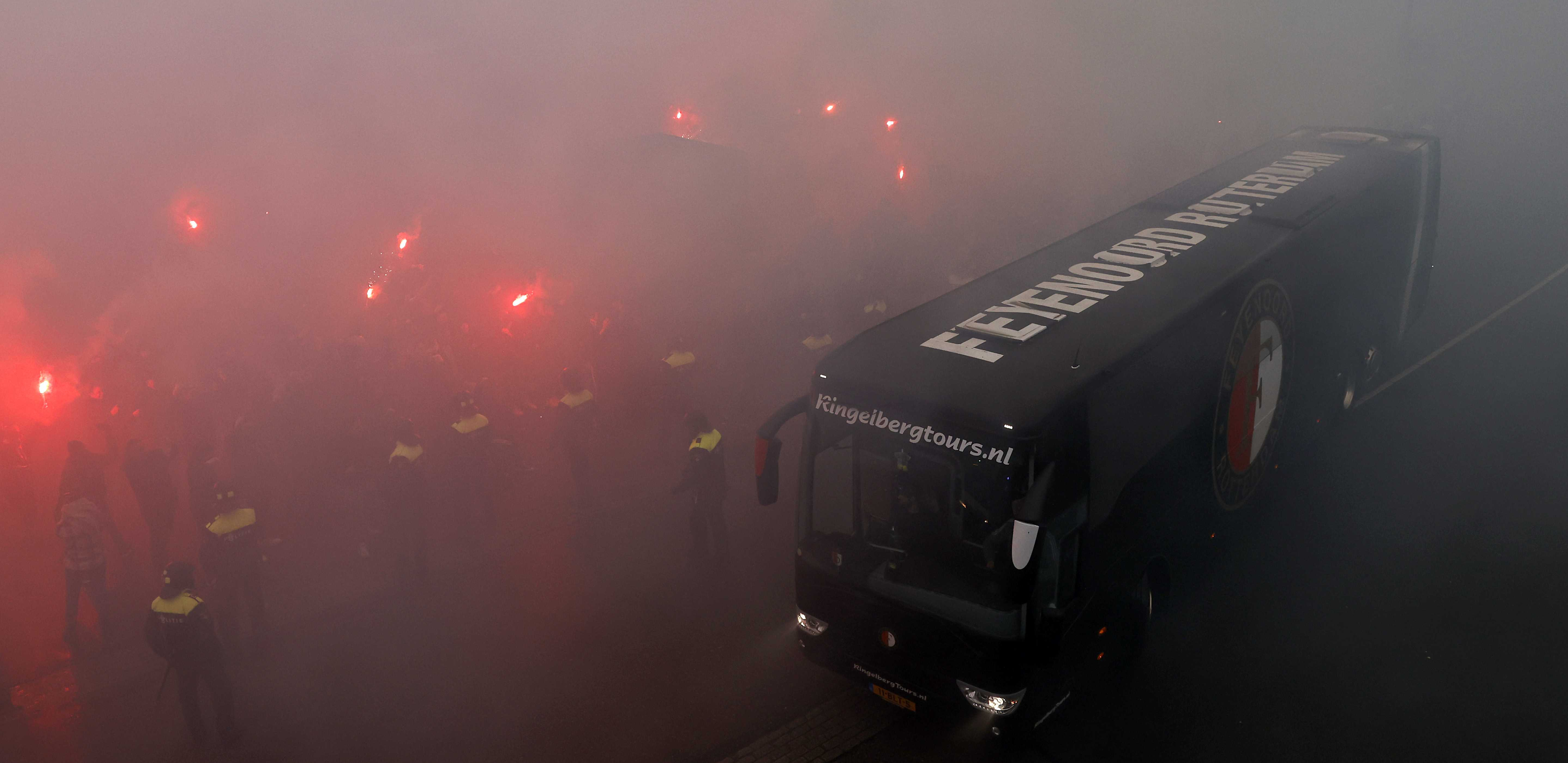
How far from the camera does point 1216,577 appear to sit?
6.60 meters

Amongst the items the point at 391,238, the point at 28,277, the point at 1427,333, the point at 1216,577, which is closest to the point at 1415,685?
the point at 1216,577

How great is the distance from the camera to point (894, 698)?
16.5 ft

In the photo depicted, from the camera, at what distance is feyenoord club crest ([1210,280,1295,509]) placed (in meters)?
5.72

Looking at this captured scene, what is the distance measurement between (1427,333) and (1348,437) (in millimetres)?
3793

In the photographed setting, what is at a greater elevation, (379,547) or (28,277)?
(28,277)

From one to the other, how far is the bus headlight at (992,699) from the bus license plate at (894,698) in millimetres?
386

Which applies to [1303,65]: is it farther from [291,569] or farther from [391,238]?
[291,569]

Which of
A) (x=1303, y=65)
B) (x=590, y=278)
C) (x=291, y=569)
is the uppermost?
(x=1303, y=65)

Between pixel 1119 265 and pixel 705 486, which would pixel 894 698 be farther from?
pixel 1119 265

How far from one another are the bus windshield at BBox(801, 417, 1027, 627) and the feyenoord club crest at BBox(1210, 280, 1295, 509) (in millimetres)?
2033

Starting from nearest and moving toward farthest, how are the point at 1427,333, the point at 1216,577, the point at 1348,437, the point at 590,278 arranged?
the point at 1216,577, the point at 1348,437, the point at 1427,333, the point at 590,278

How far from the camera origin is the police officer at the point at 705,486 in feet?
23.3


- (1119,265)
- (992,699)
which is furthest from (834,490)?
(1119,265)

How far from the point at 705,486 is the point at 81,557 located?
4542mm
